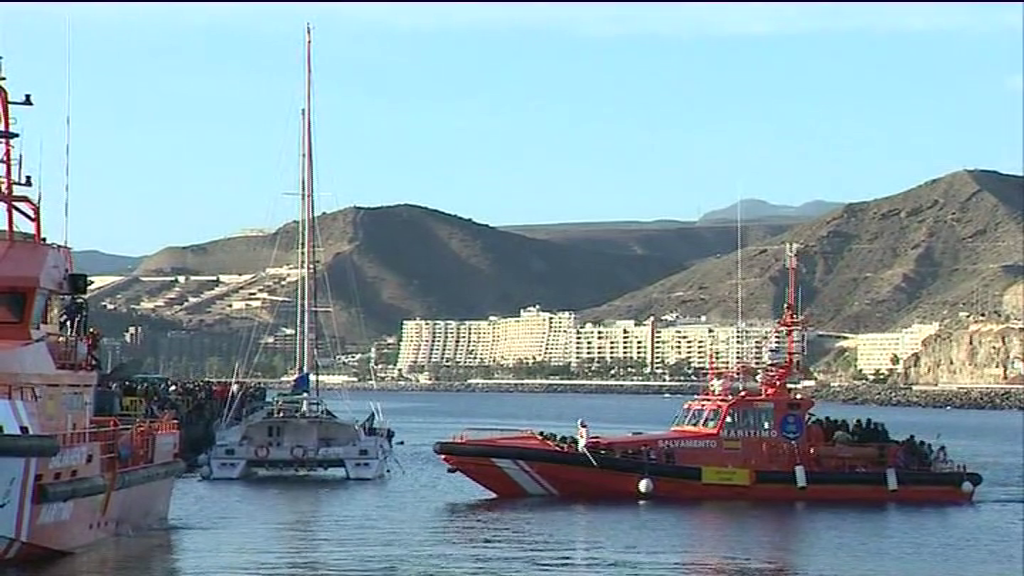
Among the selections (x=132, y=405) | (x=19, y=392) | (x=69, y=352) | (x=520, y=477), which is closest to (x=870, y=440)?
(x=520, y=477)

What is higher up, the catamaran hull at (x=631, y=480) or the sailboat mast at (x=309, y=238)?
the sailboat mast at (x=309, y=238)

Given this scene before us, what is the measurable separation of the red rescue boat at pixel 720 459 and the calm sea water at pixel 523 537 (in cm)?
67

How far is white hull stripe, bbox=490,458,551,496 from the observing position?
48.7 metres

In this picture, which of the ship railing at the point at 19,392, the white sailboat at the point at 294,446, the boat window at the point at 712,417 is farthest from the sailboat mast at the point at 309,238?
the ship railing at the point at 19,392

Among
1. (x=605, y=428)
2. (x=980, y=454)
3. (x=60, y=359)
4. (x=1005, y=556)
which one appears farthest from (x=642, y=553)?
(x=605, y=428)

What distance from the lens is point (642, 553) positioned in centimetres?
3816

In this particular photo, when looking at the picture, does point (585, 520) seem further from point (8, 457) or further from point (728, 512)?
point (8, 457)

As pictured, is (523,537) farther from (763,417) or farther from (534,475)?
(763,417)

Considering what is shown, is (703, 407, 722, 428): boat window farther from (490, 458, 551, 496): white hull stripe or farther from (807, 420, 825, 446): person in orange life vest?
(490, 458, 551, 496): white hull stripe

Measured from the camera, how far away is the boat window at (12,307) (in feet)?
103

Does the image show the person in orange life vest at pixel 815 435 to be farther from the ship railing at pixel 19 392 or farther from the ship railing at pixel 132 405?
the ship railing at pixel 19 392

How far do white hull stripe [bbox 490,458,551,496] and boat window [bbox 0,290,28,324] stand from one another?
19086 mm

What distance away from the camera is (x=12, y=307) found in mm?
31594

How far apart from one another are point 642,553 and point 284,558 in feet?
23.6
